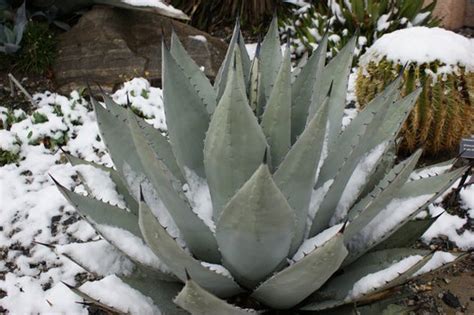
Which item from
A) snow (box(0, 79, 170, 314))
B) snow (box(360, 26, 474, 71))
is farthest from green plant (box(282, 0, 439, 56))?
snow (box(0, 79, 170, 314))

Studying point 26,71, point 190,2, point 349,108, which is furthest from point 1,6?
point 349,108

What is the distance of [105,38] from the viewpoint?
4.34m

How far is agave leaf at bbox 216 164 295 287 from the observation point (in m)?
1.31

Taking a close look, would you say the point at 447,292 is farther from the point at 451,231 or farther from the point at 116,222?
the point at 116,222

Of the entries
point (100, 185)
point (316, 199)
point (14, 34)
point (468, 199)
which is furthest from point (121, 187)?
point (14, 34)

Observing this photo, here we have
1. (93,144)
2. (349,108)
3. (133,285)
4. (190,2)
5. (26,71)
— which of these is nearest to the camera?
(133,285)

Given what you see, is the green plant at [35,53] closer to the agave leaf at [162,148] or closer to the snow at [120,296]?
the agave leaf at [162,148]

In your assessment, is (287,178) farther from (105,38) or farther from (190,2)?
(190,2)

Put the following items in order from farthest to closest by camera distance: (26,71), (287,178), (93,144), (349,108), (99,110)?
(26,71)
(349,108)
(93,144)
(99,110)
(287,178)

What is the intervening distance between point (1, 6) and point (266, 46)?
9.96 ft

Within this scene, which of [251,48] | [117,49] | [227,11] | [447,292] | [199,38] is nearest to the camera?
[447,292]

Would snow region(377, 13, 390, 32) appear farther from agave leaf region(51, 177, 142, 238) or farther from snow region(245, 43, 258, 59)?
agave leaf region(51, 177, 142, 238)

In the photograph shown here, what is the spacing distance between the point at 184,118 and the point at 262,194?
518mm

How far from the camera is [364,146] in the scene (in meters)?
1.67
